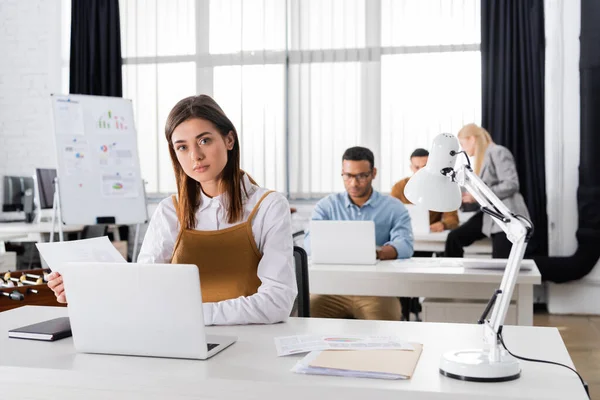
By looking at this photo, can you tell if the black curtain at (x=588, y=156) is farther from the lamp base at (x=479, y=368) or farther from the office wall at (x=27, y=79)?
the office wall at (x=27, y=79)

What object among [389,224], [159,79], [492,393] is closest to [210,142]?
[492,393]

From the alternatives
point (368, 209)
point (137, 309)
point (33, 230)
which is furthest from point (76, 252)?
point (33, 230)

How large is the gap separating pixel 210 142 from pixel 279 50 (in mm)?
4386

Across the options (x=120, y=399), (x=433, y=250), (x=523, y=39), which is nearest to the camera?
(x=120, y=399)

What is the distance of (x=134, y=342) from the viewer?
54.1 inches

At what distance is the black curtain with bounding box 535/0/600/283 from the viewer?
5062 mm

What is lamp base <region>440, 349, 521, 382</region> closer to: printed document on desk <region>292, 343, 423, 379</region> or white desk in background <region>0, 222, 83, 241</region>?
printed document on desk <region>292, 343, 423, 379</region>

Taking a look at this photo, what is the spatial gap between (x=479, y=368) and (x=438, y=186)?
1.22ft

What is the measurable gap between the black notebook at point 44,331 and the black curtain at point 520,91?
15.0 feet

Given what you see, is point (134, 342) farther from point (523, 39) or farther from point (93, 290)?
point (523, 39)

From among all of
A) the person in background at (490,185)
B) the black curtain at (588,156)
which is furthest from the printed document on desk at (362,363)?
the black curtain at (588,156)

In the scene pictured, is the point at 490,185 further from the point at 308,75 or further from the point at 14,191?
the point at 14,191

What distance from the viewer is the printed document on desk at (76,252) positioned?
157 cm

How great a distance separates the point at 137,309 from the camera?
4.37 ft
